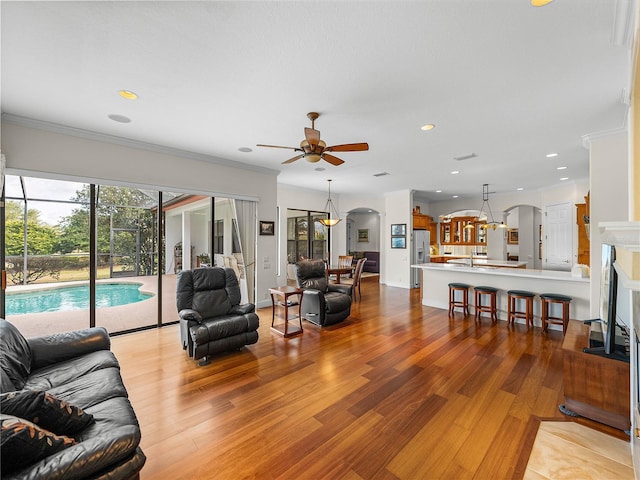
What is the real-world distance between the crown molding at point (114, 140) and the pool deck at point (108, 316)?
81.7 inches

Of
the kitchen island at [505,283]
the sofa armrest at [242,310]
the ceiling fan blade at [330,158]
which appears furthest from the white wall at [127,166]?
the kitchen island at [505,283]

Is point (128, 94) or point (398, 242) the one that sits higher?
point (128, 94)

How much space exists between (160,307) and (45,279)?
1.53 m

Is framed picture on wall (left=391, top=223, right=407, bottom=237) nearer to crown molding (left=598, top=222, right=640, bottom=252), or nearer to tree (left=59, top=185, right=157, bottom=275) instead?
tree (left=59, top=185, right=157, bottom=275)

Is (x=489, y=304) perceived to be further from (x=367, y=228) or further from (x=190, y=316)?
(x=367, y=228)

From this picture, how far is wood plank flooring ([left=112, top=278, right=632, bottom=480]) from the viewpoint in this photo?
1.82m

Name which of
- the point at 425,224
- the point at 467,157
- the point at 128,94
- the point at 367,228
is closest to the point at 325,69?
the point at 128,94

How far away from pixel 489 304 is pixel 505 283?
0.49 meters

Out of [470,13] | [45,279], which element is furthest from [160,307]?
[470,13]

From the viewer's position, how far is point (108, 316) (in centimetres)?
488

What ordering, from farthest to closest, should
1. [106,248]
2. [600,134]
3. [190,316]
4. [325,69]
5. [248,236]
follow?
[248,236], [106,248], [600,134], [190,316], [325,69]

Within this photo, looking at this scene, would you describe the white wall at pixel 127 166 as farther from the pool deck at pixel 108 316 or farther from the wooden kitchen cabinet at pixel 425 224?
the wooden kitchen cabinet at pixel 425 224

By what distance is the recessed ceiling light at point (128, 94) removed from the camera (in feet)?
9.12

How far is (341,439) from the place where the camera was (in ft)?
6.66
